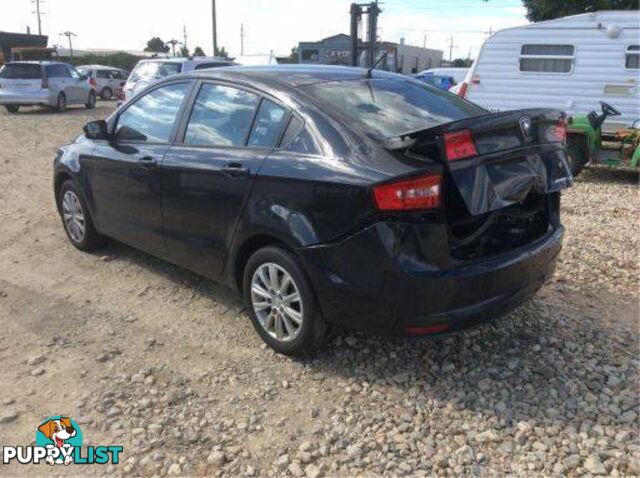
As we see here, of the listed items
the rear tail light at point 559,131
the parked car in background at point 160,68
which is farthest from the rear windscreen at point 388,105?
the parked car in background at point 160,68

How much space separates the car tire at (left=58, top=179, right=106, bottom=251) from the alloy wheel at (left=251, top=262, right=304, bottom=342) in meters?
2.32

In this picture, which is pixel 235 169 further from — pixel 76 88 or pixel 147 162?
pixel 76 88

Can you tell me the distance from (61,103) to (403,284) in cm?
1955

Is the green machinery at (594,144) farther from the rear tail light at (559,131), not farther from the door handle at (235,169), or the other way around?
the door handle at (235,169)

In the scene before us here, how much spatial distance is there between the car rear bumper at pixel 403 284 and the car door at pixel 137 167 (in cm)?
162

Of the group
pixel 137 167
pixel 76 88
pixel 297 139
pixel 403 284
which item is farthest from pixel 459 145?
pixel 76 88

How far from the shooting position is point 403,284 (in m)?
2.96

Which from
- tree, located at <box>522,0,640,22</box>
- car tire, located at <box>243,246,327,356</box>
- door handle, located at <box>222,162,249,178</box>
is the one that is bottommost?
car tire, located at <box>243,246,327,356</box>

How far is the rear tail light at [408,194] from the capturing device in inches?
114

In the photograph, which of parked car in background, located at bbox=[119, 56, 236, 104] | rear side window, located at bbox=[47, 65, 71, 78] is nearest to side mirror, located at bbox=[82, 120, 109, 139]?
parked car in background, located at bbox=[119, 56, 236, 104]

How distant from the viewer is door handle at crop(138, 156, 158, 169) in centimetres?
425

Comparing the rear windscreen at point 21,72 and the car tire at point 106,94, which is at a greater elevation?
the rear windscreen at point 21,72

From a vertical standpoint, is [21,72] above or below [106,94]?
above

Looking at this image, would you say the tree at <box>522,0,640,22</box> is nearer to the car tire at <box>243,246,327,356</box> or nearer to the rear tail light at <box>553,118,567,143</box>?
the rear tail light at <box>553,118,567,143</box>
